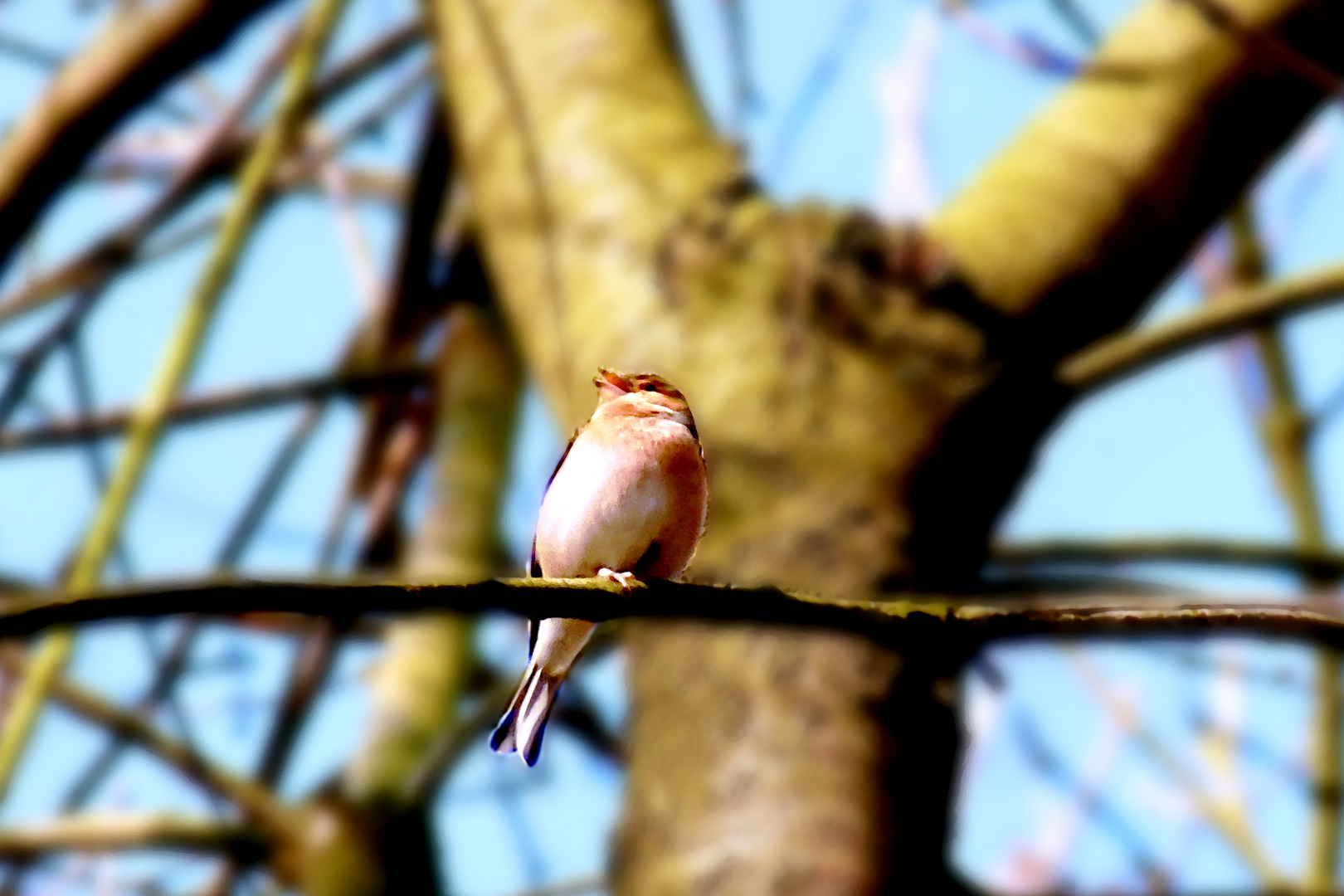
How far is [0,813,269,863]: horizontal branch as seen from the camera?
3348 mm

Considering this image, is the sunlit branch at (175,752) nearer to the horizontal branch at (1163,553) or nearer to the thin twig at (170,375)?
the thin twig at (170,375)

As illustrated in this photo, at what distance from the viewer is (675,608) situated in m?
0.96

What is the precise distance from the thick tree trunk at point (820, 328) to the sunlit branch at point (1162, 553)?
1.03 ft

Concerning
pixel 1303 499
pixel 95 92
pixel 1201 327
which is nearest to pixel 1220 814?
pixel 1303 499

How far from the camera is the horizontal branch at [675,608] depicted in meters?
0.79

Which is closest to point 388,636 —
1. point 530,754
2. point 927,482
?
point 927,482

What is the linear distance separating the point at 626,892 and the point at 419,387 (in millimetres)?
2507

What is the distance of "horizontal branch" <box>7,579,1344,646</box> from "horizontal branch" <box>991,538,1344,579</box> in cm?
229

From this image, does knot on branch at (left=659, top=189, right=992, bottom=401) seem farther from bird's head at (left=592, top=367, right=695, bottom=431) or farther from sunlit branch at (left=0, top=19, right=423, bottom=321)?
bird's head at (left=592, top=367, right=695, bottom=431)

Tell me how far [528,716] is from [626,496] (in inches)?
11.0

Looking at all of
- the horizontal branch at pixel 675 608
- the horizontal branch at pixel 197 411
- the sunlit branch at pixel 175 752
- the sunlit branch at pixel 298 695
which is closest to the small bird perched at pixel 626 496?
the horizontal branch at pixel 675 608

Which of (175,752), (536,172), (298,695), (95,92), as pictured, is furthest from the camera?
(298,695)

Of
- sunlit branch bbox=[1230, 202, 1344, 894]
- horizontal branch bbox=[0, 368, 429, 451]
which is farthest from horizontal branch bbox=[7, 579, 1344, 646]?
sunlit branch bbox=[1230, 202, 1344, 894]

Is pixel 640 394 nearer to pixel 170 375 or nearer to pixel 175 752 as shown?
pixel 170 375
